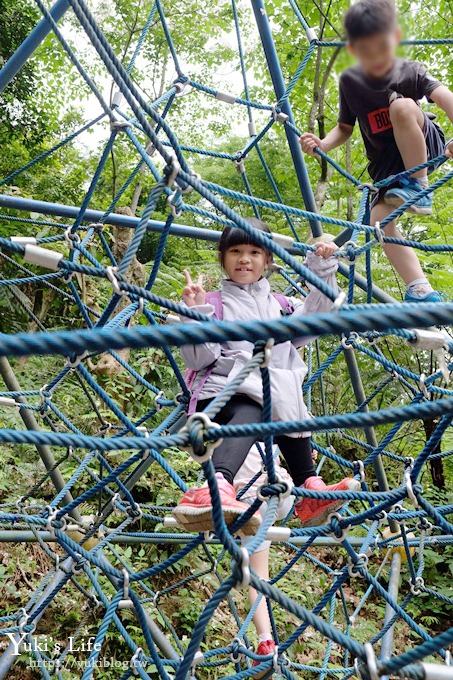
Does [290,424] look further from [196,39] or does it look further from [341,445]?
[196,39]

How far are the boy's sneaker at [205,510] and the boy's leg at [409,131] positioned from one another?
506mm

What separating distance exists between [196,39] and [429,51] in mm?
3304

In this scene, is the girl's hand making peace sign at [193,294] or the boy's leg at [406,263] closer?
the girl's hand making peace sign at [193,294]

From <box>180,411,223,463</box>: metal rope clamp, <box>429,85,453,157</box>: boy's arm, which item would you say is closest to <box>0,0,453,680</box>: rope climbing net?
<box>180,411,223,463</box>: metal rope clamp

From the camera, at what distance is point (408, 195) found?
1065 mm

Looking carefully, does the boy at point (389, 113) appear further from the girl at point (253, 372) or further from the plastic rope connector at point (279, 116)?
the girl at point (253, 372)

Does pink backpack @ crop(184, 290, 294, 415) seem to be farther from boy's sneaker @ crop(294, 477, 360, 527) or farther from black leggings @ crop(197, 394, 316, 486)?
boy's sneaker @ crop(294, 477, 360, 527)

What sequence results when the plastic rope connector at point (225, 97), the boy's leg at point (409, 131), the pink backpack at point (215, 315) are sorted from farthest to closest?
the plastic rope connector at point (225, 97) < the pink backpack at point (215, 315) < the boy's leg at point (409, 131)

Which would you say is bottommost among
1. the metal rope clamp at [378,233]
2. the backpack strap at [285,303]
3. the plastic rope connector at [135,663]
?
the plastic rope connector at [135,663]

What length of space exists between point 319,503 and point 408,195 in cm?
54

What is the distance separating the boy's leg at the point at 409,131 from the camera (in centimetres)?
69

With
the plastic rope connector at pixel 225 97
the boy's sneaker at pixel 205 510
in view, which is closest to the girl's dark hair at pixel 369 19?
the boy's sneaker at pixel 205 510

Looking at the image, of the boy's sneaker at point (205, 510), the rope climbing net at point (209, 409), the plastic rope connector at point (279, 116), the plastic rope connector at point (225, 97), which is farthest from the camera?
the plastic rope connector at point (225, 97)

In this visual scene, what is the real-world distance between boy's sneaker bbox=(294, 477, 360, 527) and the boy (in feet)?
1.24
